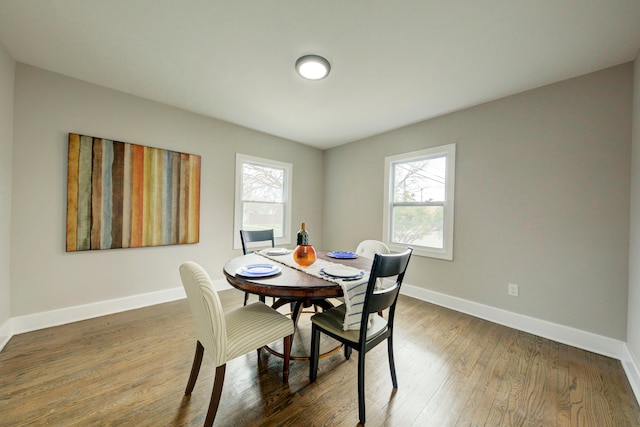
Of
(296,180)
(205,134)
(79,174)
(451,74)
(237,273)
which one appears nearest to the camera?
(237,273)

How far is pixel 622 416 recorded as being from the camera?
1453 millimetres

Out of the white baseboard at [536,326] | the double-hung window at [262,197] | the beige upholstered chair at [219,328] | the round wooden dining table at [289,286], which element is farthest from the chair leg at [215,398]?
the white baseboard at [536,326]

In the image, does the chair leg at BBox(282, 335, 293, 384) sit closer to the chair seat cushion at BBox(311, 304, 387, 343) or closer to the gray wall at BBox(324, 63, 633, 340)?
the chair seat cushion at BBox(311, 304, 387, 343)

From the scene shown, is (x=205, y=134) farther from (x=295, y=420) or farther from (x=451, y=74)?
(x=295, y=420)

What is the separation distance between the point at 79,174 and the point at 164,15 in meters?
1.90

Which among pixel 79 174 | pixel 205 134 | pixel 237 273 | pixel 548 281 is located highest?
pixel 205 134

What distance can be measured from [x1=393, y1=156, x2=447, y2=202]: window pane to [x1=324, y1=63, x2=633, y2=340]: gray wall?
0.78ft

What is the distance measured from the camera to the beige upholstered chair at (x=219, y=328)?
4.10ft

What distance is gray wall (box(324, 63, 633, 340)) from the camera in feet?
6.90

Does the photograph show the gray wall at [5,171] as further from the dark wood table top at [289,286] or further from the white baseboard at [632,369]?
the white baseboard at [632,369]

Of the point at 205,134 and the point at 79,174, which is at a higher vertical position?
the point at 205,134

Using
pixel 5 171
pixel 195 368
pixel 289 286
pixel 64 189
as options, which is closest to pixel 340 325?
pixel 289 286

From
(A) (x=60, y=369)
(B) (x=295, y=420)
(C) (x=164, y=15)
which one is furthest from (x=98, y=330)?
(C) (x=164, y=15)

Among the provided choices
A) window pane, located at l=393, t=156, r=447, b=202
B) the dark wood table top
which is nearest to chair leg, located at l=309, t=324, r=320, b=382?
the dark wood table top
